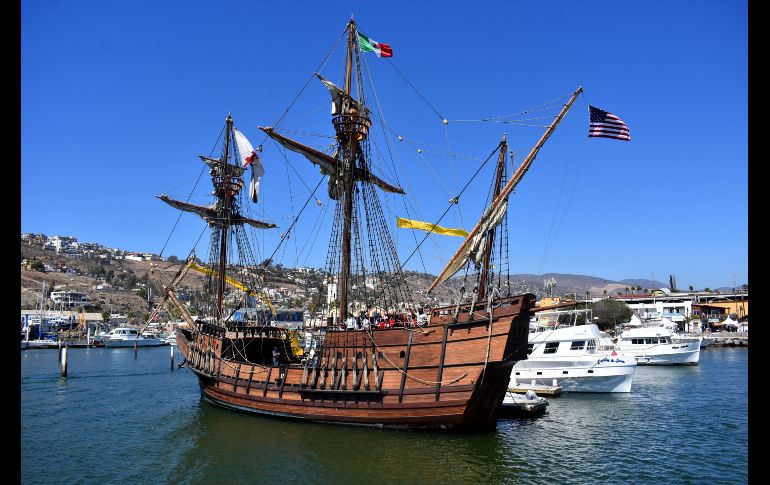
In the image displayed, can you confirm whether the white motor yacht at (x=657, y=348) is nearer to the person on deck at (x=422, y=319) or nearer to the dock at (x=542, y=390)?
the dock at (x=542, y=390)

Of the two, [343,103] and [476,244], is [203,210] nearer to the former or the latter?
[343,103]

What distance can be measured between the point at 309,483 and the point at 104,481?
6.97m

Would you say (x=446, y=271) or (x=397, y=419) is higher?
(x=446, y=271)

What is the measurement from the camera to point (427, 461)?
18625 millimetres

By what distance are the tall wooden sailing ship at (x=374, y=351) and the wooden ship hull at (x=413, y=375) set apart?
46 millimetres

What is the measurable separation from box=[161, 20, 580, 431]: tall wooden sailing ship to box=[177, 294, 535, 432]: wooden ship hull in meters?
0.05

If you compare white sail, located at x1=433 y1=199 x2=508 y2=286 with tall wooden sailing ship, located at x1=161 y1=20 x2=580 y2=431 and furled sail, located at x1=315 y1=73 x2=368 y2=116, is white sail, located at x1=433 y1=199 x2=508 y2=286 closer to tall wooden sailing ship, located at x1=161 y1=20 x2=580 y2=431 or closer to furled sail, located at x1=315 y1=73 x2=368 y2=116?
tall wooden sailing ship, located at x1=161 y1=20 x2=580 y2=431

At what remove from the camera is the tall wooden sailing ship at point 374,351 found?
70.8 ft

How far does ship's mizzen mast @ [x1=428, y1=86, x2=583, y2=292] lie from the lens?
23.2 meters

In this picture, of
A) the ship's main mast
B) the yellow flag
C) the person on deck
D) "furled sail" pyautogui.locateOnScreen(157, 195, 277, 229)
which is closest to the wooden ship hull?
the person on deck

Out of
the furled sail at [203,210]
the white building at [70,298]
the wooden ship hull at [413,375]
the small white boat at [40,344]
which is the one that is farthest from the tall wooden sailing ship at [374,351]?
the white building at [70,298]

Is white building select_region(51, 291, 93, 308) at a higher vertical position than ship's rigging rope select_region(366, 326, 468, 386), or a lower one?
lower

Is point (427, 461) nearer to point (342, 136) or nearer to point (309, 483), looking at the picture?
point (309, 483)
